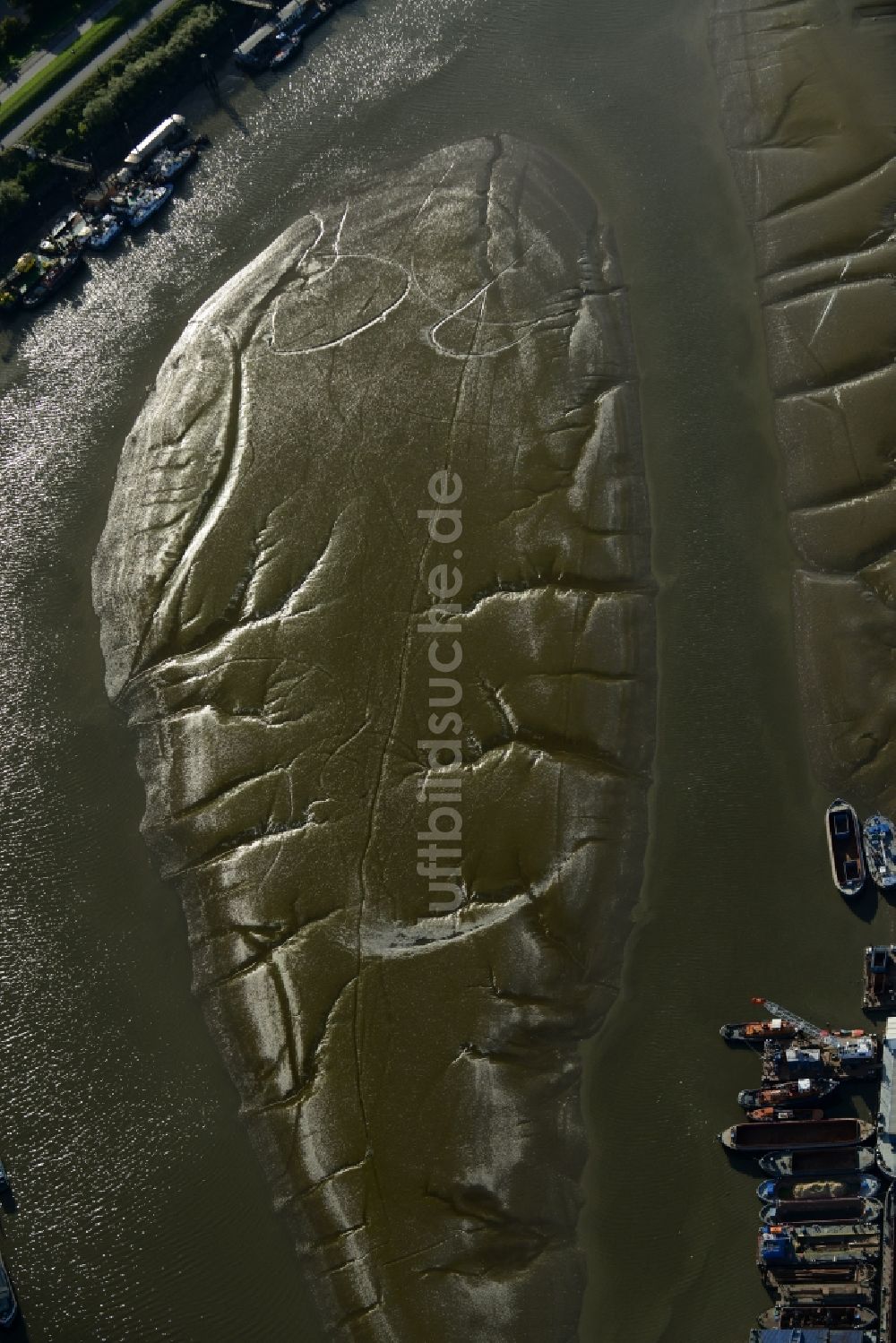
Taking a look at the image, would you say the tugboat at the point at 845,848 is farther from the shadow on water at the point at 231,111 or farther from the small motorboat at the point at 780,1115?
the shadow on water at the point at 231,111

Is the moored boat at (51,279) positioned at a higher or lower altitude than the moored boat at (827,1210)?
higher

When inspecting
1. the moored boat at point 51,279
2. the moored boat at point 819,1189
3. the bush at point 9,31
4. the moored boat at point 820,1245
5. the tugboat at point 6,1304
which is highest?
the bush at point 9,31

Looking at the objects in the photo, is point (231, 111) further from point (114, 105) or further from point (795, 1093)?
point (795, 1093)

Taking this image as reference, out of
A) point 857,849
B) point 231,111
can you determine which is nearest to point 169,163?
point 231,111

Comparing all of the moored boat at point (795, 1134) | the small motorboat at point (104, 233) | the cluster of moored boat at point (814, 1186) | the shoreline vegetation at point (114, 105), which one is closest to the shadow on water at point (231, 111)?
the shoreline vegetation at point (114, 105)

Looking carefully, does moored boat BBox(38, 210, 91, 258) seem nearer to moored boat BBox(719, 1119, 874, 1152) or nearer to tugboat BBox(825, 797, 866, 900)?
tugboat BBox(825, 797, 866, 900)
